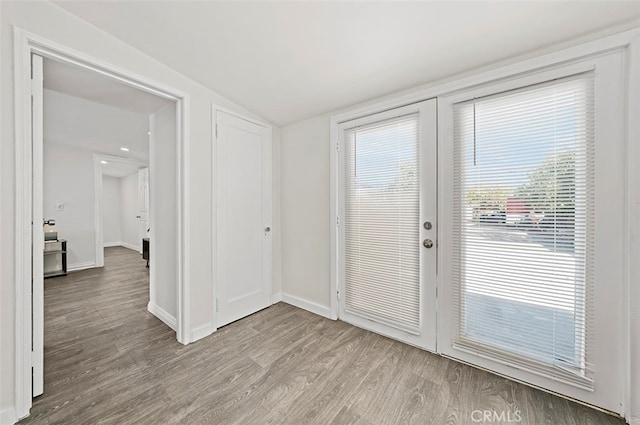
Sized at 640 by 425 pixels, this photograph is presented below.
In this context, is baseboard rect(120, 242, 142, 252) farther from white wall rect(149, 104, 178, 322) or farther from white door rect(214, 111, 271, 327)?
white door rect(214, 111, 271, 327)

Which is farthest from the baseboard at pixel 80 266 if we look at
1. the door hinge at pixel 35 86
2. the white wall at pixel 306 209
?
the door hinge at pixel 35 86

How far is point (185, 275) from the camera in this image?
7.16 feet

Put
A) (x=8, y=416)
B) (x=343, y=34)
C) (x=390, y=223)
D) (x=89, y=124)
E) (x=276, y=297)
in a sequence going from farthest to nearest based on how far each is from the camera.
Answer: (x=89, y=124) → (x=276, y=297) → (x=390, y=223) → (x=343, y=34) → (x=8, y=416)

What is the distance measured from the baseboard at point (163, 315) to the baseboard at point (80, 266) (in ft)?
10.2

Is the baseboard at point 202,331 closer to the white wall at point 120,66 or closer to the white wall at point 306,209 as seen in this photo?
the white wall at point 120,66

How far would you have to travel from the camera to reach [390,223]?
2.24 m

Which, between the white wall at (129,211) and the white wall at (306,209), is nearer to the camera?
the white wall at (306,209)

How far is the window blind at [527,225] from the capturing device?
149cm

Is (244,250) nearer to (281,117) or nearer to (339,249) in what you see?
(339,249)

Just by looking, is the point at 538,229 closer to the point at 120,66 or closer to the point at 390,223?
the point at 390,223

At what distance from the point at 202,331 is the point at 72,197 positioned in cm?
465

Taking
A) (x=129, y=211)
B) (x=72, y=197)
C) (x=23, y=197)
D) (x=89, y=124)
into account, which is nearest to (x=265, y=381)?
(x=23, y=197)

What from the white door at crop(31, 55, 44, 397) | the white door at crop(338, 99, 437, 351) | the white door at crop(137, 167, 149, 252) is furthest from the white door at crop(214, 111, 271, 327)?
the white door at crop(137, 167, 149, 252)

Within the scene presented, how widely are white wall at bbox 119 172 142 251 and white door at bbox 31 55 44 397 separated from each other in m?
6.21
